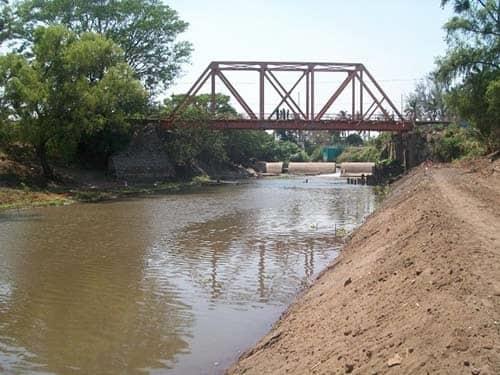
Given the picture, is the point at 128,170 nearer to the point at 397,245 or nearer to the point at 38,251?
the point at 38,251

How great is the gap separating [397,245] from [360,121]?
50.4 m

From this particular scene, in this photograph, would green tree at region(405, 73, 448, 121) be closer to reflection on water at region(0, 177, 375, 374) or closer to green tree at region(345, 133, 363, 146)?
green tree at region(345, 133, 363, 146)

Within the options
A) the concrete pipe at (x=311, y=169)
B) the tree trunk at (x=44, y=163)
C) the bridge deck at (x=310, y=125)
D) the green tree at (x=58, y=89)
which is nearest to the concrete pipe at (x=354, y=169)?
the concrete pipe at (x=311, y=169)

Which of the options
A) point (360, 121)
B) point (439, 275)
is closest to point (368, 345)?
point (439, 275)

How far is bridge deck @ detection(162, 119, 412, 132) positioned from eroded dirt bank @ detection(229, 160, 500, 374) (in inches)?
Result: 1852

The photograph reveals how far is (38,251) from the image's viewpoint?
721 inches

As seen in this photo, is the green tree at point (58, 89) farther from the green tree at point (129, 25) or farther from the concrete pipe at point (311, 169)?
the concrete pipe at point (311, 169)

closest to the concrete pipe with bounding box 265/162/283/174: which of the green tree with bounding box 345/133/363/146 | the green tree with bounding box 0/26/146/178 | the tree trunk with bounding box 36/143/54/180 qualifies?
the green tree with bounding box 345/133/363/146

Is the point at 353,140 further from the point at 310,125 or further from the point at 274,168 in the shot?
the point at 310,125

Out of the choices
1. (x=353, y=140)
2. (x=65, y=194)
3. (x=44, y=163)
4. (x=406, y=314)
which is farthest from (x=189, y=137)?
(x=353, y=140)

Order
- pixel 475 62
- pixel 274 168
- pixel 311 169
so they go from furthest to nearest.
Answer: pixel 274 168 → pixel 311 169 → pixel 475 62

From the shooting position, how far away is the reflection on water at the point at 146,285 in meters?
8.81

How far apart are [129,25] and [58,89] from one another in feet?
85.8

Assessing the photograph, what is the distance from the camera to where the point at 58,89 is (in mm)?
39625
